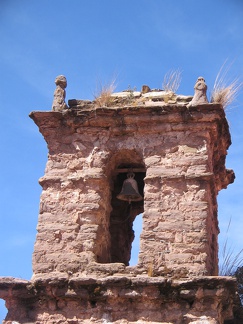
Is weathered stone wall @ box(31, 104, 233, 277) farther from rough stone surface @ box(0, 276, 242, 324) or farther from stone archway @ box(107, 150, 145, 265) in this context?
rough stone surface @ box(0, 276, 242, 324)

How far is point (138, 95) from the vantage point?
9656 millimetres

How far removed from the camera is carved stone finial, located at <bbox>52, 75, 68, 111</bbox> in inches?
373

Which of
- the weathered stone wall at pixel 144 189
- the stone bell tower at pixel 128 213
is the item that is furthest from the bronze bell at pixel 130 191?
the weathered stone wall at pixel 144 189

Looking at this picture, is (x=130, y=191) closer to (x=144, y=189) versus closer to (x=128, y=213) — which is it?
(x=144, y=189)

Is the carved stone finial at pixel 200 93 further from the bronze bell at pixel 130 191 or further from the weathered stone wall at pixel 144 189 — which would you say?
the bronze bell at pixel 130 191

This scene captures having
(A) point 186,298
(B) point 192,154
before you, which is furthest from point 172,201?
(A) point 186,298

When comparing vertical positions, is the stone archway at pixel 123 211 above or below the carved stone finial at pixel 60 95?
below

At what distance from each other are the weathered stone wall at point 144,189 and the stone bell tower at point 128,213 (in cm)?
1

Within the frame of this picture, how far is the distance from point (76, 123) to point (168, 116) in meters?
1.34

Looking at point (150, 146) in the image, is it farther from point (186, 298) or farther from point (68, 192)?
point (186, 298)

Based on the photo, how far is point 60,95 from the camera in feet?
31.6

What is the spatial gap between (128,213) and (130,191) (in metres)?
0.98

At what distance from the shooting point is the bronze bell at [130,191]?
9062 millimetres

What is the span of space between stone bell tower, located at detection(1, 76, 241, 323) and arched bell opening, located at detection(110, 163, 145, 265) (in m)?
0.02
